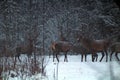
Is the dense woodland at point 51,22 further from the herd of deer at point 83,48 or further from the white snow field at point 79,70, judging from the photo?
the white snow field at point 79,70

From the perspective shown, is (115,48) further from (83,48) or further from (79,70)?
(79,70)

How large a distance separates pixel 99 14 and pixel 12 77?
1.54m

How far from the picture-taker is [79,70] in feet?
21.8

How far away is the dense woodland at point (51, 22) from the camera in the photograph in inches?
271

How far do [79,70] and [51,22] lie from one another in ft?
2.76

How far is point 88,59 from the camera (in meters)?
6.86

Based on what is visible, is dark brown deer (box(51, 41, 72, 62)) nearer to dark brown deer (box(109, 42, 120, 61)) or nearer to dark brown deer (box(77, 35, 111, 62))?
dark brown deer (box(77, 35, 111, 62))

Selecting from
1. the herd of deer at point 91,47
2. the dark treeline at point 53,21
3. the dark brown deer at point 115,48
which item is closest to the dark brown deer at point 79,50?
the herd of deer at point 91,47

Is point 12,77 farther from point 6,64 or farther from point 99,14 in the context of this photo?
point 99,14

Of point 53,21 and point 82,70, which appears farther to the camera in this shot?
point 53,21

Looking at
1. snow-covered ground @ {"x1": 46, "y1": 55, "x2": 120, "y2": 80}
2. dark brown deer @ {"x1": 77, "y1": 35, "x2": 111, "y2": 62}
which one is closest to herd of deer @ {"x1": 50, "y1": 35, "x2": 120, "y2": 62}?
dark brown deer @ {"x1": 77, "y1": 35, "x2": 111, "y2": 62}

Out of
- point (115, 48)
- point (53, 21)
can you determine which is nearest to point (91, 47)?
point (115, 48)

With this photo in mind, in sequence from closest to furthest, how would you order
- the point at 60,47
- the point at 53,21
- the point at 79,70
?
the point at 79,70 → the point at 60,47 → the point at 53,21

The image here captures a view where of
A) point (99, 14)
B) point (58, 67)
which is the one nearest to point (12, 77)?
point (58, 67)
